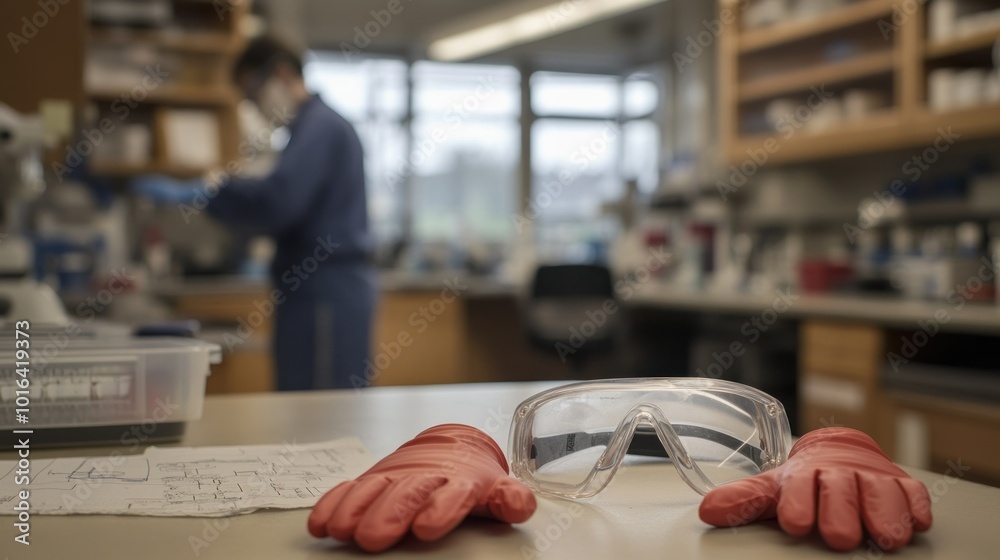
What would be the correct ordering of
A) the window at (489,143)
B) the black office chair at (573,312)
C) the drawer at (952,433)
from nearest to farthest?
the drawer at (952,433) < the black office chair at (573,312) < the window at (489,143)

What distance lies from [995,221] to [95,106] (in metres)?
3.81

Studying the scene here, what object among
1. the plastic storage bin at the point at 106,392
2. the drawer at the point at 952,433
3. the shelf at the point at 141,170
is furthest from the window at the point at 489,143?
the plastic storage bin at the point at 106,392

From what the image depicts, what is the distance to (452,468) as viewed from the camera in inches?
24.8

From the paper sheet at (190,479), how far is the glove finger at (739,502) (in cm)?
29

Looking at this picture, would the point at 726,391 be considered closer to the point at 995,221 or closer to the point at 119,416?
the point at 119,416

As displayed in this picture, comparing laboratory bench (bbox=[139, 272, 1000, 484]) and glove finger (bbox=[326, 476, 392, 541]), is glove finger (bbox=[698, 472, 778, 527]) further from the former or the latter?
laboratory bench (bbox=[139, 272, 1000, 484])

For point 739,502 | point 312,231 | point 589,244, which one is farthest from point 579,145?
point 739,502

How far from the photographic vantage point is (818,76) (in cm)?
375

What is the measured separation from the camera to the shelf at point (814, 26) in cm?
345

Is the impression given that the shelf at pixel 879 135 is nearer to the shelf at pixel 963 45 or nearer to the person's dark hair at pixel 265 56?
the shelf at pixel 963 45

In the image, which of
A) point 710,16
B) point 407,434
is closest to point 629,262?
point 710,16

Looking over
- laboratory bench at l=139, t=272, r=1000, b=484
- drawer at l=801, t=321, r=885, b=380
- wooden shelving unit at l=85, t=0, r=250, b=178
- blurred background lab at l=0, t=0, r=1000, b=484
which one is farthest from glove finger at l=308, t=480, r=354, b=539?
wooden shelving unit at l=85, t=0, r=250, b=178

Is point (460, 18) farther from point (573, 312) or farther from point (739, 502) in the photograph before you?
point (739, 502)

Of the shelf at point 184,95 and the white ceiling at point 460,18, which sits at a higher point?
the white ceiling at point 460,18
